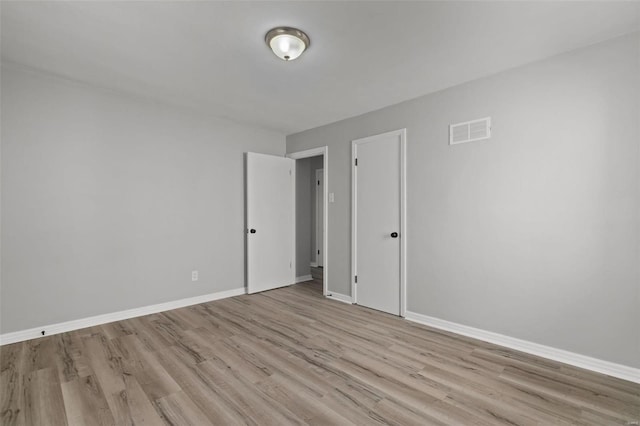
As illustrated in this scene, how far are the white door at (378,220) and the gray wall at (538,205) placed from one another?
18 cm

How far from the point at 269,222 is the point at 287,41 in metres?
2.98

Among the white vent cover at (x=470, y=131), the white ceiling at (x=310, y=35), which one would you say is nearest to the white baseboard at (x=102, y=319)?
the white ceiling at (x=310, y=35)

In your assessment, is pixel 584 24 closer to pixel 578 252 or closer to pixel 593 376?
pixel 578 252

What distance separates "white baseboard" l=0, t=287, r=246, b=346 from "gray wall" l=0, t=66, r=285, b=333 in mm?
60

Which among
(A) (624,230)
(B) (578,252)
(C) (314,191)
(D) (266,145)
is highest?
(D) (266,145)

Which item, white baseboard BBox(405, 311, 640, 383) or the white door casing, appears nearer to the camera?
white baseboard BBox(405, 311, 640, 383)

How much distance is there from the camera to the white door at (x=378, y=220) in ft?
11.9

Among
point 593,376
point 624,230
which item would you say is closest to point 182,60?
point 624,230

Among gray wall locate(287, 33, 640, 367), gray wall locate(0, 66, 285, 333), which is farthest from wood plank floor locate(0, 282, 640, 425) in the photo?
gray wall locate(0, 66, 285, 333)

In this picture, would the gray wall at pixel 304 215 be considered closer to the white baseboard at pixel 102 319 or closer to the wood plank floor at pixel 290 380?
the white baseboard at pixel 102 319

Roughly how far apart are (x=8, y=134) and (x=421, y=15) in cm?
381

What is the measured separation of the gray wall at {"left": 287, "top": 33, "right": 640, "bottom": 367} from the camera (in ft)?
7.43

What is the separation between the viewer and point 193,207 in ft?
13.3

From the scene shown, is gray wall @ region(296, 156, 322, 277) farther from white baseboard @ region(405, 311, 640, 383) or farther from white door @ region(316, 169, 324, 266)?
white baseboard @ region(405, 311, 640, 383)
